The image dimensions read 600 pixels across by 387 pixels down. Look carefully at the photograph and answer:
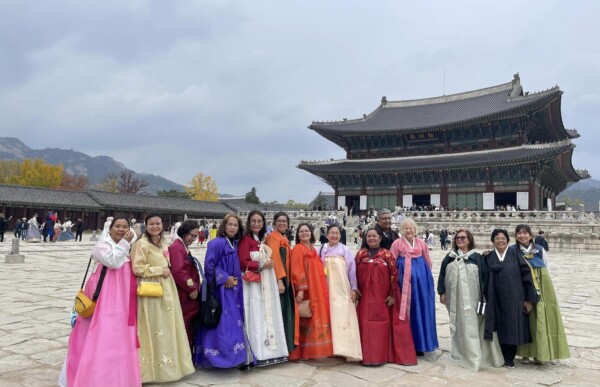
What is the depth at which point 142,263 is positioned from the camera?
4141 millimetres

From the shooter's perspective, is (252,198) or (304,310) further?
(252,198)

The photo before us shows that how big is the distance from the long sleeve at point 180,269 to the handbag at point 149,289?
0.24m

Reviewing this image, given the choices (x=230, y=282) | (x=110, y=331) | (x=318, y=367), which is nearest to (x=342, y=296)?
(x=318, y=367)

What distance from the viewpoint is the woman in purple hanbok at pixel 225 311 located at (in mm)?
4430

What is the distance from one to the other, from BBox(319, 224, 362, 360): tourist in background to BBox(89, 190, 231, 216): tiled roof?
35.4 metres

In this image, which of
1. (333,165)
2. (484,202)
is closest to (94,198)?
(333,165)

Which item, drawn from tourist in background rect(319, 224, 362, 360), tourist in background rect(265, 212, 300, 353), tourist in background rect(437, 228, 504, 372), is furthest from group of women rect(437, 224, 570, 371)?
tourist in background rect(265, 212, 300, 353)

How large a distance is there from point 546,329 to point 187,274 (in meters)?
4.02

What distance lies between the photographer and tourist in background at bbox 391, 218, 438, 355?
5078 mm

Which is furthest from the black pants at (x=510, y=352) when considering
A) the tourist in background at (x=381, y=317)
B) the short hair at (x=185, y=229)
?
the short hair at (x=185, y=229)

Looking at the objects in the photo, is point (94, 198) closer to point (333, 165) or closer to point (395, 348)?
point (333, 165)

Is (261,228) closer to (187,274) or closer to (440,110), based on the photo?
(187,274)

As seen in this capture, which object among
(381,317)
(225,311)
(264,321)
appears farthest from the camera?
(381,317)

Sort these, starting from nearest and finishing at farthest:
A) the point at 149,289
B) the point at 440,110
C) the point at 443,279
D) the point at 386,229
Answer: the point at 149,289 < the point at 443,279 < the point at 386,229 < the point at 440,110
